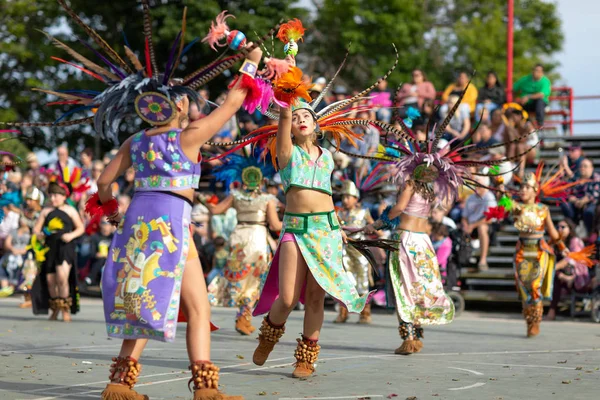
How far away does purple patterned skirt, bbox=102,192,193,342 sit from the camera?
623cm

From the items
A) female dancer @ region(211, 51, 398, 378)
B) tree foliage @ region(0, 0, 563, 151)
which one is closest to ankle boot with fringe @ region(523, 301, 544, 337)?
female dancer @ region(211, 51, 398, 378)

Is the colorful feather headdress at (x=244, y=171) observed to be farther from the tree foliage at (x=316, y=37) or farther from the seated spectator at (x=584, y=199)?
the tree foliage at (x=316, y=37)

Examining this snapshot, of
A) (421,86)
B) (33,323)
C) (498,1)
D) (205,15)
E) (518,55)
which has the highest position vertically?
(498,1)

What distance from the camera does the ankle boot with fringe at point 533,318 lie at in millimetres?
12320

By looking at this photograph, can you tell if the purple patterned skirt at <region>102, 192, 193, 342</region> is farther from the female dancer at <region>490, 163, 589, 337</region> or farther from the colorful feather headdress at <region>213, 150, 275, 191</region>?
the female dancer at <region>490, 163, 589, 337</region>

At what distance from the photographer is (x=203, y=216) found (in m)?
18.3

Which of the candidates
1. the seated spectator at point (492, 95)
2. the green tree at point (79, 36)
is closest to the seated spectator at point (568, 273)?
the seated spectator at point (492, 95)

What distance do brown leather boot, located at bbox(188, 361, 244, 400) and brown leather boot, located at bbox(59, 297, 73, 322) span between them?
25.4 feet

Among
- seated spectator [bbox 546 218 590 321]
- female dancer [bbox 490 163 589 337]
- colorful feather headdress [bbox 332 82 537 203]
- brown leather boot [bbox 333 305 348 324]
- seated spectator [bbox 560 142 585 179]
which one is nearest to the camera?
colorful feather headdress [bbox 332 82 537 203]

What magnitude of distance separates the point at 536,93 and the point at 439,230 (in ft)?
19.2

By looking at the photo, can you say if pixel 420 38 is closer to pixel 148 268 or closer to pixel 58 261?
pixel 58 261

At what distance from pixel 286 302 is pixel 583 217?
10272mm

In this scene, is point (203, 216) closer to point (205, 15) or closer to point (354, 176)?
point (354, 176)

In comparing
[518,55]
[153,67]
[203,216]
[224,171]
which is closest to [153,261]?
[153,67]
